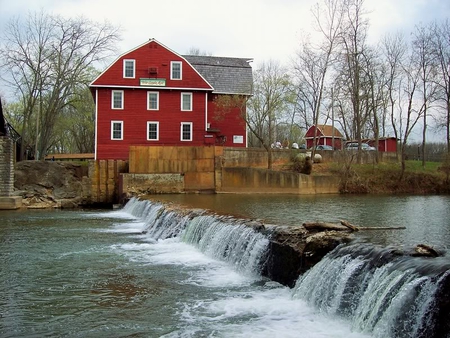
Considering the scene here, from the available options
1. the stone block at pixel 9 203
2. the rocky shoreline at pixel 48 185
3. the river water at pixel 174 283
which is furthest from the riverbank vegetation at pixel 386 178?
the stone block at pixel 9 203

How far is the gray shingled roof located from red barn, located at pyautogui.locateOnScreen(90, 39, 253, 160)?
654mm

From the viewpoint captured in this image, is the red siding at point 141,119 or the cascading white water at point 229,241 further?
the red siding at point 141,119

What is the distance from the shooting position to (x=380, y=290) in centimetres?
707

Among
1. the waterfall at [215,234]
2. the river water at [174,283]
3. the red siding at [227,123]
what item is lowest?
the river water at [174,283]

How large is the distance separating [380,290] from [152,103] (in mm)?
29990

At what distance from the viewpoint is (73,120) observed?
50688 mm

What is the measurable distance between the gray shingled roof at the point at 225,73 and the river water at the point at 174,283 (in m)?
20.7

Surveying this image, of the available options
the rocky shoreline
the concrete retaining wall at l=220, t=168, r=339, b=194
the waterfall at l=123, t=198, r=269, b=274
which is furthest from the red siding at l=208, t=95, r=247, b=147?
the waterfall at l=123, t=198, r=269, b=274

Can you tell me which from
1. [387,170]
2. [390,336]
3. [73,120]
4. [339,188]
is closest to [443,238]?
[390,336]

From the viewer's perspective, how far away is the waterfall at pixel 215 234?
1133cm

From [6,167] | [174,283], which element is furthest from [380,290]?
[6,167]

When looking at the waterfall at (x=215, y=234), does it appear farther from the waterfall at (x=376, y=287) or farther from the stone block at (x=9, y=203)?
the stone block at (x=9, y=203)

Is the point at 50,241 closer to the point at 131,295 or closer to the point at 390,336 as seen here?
the point at 131,295

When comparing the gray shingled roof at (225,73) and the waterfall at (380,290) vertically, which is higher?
the gray shingled roof at (225,73)
